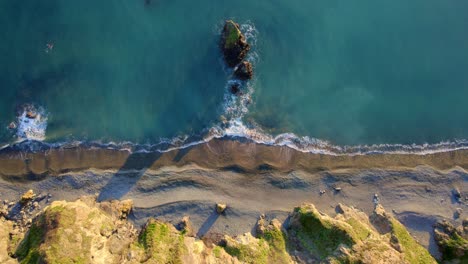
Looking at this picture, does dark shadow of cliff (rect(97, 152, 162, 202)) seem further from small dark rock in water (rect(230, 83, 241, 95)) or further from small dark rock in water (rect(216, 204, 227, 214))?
small dark rock in water (rect(230, 83, 241, 95))

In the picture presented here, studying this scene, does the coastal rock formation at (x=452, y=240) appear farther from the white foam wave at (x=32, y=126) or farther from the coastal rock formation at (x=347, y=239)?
the white foam wave at (x=32, y=126)

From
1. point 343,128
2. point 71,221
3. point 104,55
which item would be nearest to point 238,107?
point 343,128

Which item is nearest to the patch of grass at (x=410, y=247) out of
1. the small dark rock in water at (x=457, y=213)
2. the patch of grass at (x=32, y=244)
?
the small dark rock in water at (x=457, y=213)

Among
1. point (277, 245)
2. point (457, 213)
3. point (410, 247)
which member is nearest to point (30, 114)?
point (277, 245)

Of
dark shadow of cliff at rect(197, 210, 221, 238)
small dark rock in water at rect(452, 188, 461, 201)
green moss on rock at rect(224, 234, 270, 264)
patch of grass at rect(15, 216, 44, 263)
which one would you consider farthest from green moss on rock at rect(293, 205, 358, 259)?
patch of grass at rect(15, 216, 44, 263)

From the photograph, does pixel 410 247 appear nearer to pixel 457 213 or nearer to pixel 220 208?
pixel 457 213

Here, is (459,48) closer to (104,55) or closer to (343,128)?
(343,128)
